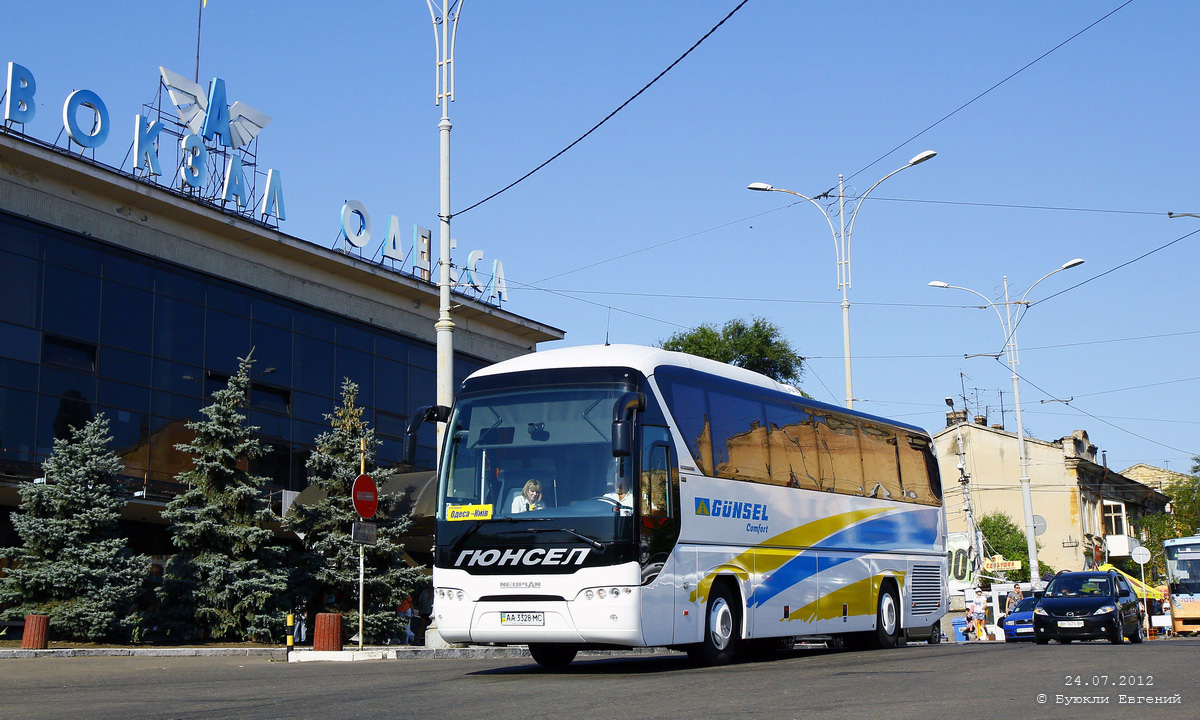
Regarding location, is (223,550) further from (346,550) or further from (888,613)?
(888,613)

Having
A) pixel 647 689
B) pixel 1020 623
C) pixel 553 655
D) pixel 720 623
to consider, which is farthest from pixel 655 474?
pixel 1020 623

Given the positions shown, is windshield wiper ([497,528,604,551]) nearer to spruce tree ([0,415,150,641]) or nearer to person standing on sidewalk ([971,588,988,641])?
spruce tree ([0,415,150,641])

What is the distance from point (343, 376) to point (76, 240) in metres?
10.6

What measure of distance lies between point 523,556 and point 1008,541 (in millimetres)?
67609

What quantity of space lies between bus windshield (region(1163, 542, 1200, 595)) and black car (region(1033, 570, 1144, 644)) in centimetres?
1781

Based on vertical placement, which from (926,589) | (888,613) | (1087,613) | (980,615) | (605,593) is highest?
(605,593)

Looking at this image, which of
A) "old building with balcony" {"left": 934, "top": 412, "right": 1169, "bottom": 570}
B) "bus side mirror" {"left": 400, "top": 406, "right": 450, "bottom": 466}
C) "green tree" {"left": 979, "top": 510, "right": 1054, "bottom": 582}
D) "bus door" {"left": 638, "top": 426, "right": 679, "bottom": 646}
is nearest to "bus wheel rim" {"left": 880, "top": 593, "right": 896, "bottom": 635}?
"bus door" {"left": 638, "top": 426, "right": 679, "bottom": 646}

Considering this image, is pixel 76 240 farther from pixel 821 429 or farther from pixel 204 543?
pixel 821 429

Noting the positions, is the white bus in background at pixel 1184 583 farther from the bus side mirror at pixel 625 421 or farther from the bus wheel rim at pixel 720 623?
the bus side mirror at pixel 625 421

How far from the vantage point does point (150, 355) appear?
33.0m

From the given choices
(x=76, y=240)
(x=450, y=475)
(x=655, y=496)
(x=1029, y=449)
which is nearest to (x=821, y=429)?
(x=655, y=496)

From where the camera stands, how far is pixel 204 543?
2739 cm

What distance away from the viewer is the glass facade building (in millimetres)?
29672

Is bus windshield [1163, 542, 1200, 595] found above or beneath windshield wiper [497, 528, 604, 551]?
beneath
